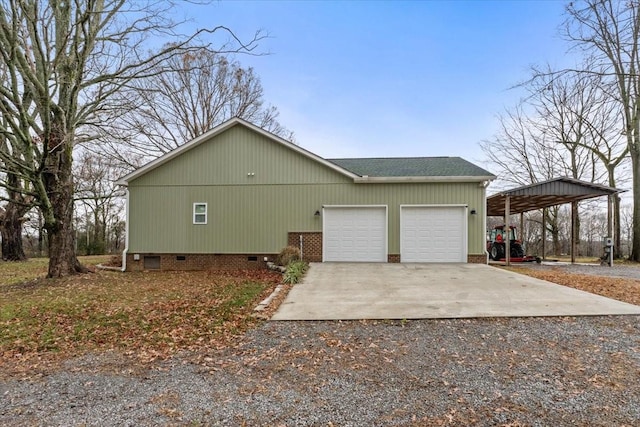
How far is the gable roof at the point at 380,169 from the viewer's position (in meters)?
11.9

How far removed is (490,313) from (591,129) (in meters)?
19.4

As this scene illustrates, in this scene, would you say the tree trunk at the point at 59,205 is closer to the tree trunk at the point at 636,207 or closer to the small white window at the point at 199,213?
the small white window at the point at 199,213

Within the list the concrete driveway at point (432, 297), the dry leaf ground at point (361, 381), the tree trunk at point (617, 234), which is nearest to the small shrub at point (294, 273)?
the concrete driveway at point (432, 297)

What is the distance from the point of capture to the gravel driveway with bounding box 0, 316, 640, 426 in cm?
275

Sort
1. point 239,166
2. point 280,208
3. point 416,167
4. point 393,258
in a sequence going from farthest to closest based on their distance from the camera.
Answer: point 416,167
point 239,166
point 280,208
point 393,258

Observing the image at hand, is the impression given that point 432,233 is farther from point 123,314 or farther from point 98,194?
point 98,194

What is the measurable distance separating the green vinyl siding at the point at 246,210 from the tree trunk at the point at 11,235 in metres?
9.75

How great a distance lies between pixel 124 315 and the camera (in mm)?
6027

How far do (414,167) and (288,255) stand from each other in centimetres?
591

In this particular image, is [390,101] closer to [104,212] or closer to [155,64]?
[155,64]

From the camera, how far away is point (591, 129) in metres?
19.1

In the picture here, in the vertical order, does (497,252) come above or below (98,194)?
below

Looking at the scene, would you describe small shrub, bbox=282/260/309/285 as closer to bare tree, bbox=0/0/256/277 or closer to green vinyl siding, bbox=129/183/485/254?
green vinyl siding, bbox=129/183/485/254

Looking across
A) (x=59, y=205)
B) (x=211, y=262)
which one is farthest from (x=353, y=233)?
(x=59, y=205)
